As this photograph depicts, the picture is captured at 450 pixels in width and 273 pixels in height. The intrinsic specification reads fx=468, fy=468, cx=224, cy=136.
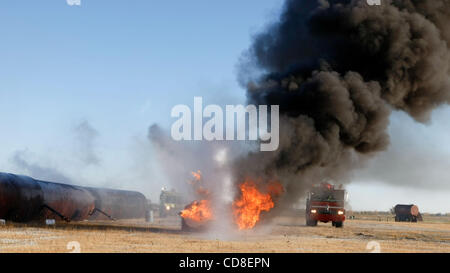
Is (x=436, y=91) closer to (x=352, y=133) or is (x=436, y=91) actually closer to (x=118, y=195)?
(x=352, y=133)

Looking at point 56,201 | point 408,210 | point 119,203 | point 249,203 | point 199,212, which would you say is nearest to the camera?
point 249,203

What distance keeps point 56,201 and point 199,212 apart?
14.4 meters

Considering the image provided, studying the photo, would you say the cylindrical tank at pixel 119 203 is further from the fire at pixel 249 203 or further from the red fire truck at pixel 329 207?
the fire at pixel 249 203

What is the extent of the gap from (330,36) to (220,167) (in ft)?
33.9

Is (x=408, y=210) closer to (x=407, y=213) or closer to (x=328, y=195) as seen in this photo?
(x=407, y=213)

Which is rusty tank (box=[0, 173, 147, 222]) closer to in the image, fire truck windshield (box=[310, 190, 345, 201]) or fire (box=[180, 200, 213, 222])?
fire (box=[180, 200, 213, 222])

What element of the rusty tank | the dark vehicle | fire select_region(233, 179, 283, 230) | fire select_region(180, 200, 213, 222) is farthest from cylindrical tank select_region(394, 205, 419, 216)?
fire select_region(180, 200, 213, 222)

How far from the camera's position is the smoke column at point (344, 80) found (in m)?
25.0

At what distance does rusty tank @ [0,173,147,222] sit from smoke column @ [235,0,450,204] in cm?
1501

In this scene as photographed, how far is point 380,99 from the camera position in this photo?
26.4 meters

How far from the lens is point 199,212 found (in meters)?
25.0

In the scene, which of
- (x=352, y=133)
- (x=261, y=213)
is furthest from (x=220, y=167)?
(x=352, y=133)

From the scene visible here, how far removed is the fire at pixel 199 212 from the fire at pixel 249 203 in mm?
1521

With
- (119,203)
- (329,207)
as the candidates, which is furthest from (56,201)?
(329,207)
